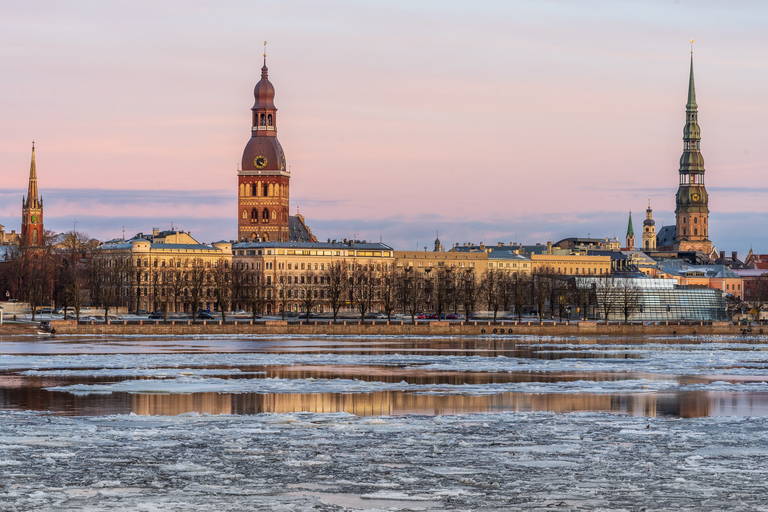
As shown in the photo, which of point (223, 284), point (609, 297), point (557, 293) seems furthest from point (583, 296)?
point (223, 284)

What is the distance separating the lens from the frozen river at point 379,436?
23.2 metres

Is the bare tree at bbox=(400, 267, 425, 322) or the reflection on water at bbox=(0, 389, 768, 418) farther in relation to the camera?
the bare tree at bbox=(400, 267, 425, 322)

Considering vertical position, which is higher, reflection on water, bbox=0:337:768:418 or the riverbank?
the riverbank

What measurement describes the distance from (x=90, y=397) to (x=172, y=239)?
148 m

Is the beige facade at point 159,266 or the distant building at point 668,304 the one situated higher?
the beige facade at point 159,266

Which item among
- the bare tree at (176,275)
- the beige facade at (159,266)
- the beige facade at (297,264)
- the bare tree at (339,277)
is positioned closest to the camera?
the bare tree at (176,275)

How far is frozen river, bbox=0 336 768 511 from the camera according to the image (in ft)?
76.0

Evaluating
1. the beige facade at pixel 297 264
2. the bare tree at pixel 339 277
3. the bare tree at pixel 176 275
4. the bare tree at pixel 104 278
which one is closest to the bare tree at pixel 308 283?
the beige facade at pixel 297 264

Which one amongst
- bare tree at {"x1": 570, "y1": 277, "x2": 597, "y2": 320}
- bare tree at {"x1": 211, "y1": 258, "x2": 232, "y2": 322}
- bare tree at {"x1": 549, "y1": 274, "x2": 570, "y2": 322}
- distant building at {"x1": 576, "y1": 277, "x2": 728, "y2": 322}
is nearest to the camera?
bare tree at {"x1": 211, "y1": 258, "x2": 232, "y2": 322}

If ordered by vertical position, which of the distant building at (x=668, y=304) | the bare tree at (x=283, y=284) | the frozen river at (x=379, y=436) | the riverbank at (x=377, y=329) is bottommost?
the frozen river at (x=379, y=436)

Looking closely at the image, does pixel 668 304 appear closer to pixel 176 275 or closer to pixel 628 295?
pixel 628 295

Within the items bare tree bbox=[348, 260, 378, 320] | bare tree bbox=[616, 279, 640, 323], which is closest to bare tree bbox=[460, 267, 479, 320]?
bare tree bbox=[348, 260, 378, 320]

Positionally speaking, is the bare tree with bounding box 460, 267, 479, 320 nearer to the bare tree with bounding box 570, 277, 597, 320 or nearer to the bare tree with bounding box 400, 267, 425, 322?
the bare tree with bounding box 400, 267, 425, 322

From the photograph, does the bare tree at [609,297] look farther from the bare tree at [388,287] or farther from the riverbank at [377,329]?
the bare tree at [388,287]
